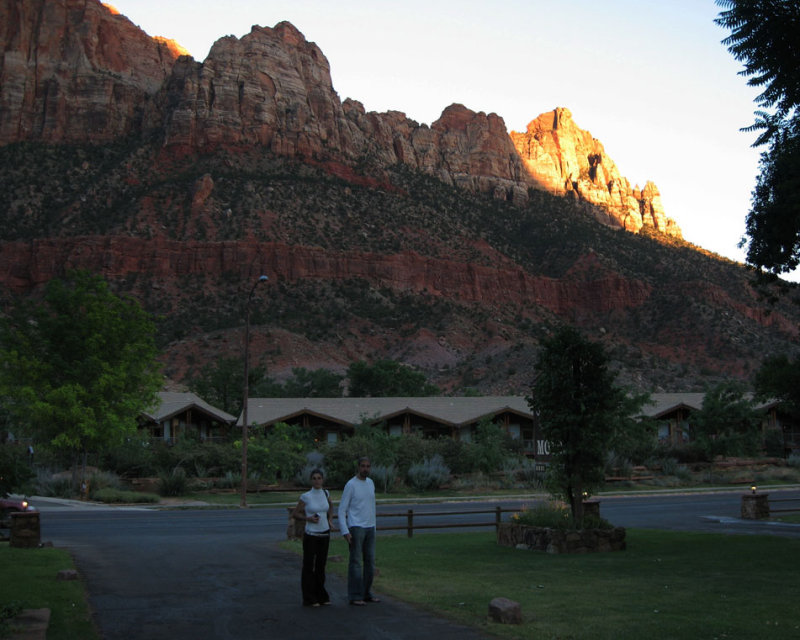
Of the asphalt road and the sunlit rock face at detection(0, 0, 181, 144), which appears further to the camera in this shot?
the sunlit rock face at detection(0, 0, 181, 144)

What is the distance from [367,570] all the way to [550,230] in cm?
12807

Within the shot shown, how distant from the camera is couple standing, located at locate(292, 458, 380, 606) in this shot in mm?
10898

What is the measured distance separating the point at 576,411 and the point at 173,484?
80.5ft

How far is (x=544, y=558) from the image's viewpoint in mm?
15820

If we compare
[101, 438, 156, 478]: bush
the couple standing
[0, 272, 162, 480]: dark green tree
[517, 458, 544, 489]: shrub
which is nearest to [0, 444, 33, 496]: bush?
the couple standing

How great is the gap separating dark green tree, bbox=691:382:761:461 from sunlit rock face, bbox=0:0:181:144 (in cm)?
10090

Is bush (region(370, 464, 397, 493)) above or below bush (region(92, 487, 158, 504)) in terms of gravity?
above

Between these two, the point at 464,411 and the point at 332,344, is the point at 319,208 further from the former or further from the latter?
the point at 464,411

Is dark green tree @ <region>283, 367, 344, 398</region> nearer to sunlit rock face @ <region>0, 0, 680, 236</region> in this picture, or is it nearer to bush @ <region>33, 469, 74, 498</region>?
bush @ <region>33, 469, 74, 498</region>

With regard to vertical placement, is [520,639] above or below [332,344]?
below

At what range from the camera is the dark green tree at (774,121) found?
1440 cm

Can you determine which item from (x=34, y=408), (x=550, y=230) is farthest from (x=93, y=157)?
(x=34, y=408)

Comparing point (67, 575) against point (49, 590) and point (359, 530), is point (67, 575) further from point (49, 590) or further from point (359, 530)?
point (359, 530)

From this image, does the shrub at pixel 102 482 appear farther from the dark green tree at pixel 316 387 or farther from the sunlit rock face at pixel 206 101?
the sunlit rock face at pixel 206 101
